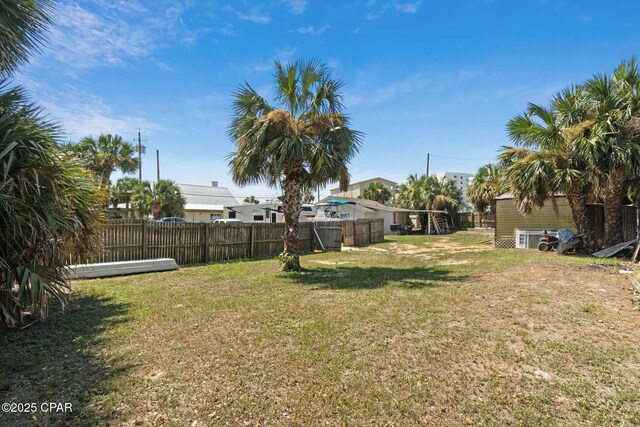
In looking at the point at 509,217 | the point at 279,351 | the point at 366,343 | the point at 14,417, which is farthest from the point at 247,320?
the point at 509,217

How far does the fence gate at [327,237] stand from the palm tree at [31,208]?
1277 centimetres

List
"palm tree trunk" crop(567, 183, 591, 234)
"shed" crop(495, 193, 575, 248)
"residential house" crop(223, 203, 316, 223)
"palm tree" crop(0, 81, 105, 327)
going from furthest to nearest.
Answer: "residential house" crop(223, 203, 316, 223), "shed" crop(495, 193, 575, 248), "palm tree trunk" crop(567, 183, 591, 234), "palm tree" crop(0, 81, 105, 327)

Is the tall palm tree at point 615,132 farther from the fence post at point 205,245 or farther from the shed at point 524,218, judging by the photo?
the fence post at point 205,245

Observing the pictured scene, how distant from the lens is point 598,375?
10.9 feet

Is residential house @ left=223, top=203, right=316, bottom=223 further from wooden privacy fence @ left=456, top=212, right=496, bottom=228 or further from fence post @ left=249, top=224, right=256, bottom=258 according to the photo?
wooden privacy fence @ left=456, top=212, right=496, bottom=228

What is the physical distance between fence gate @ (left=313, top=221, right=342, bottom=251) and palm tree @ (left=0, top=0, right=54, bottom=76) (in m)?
13.3

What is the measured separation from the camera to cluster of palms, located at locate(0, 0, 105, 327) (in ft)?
12.4

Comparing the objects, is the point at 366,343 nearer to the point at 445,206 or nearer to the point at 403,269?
the point at 403,269

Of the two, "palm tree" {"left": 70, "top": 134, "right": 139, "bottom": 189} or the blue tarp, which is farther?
"palm tree" {"left": 70, "top": 134, "right": 139, "bottom": 189}

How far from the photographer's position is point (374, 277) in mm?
8914

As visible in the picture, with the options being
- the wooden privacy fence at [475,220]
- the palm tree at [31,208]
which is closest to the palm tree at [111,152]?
the palm tree at [31,208]

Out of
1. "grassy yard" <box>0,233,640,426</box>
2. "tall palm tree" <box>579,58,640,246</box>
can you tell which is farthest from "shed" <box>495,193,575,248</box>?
"grassy yard" <box>0,233,640,426</box>

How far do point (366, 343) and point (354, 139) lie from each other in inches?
273

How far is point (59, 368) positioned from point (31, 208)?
5.96ft
